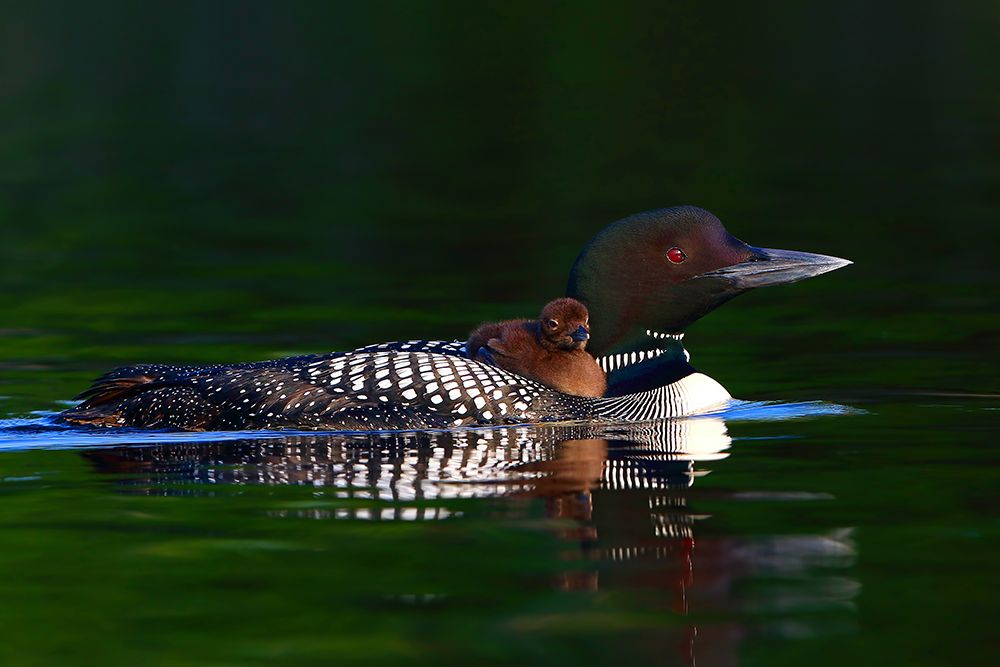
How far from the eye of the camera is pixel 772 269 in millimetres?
7383

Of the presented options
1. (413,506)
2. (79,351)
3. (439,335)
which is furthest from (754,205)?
(413,506)

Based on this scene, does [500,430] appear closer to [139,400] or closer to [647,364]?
[647,364]

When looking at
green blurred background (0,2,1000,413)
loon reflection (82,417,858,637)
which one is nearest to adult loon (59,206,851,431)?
loon reflection (82,417,858,637)

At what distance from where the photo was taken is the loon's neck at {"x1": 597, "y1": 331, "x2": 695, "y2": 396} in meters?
7.43

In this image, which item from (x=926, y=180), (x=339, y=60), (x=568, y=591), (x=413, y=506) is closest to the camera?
(x=568, y=591)

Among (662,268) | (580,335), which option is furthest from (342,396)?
(662,268)

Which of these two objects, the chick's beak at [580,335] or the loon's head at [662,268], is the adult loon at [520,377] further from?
the chick's beak at [580,335]

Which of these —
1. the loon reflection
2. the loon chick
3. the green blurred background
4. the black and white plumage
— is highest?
the green blurred background

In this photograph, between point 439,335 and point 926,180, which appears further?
point 926,180

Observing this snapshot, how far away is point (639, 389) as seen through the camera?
291 inches

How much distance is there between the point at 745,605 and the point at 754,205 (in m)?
10.9

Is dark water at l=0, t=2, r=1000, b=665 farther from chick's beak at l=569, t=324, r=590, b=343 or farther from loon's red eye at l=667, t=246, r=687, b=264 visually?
loon's red eye at l=667, t=246, r=687, b=264

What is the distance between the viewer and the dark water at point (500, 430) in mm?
4430

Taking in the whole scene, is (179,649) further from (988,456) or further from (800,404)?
(800,404)
